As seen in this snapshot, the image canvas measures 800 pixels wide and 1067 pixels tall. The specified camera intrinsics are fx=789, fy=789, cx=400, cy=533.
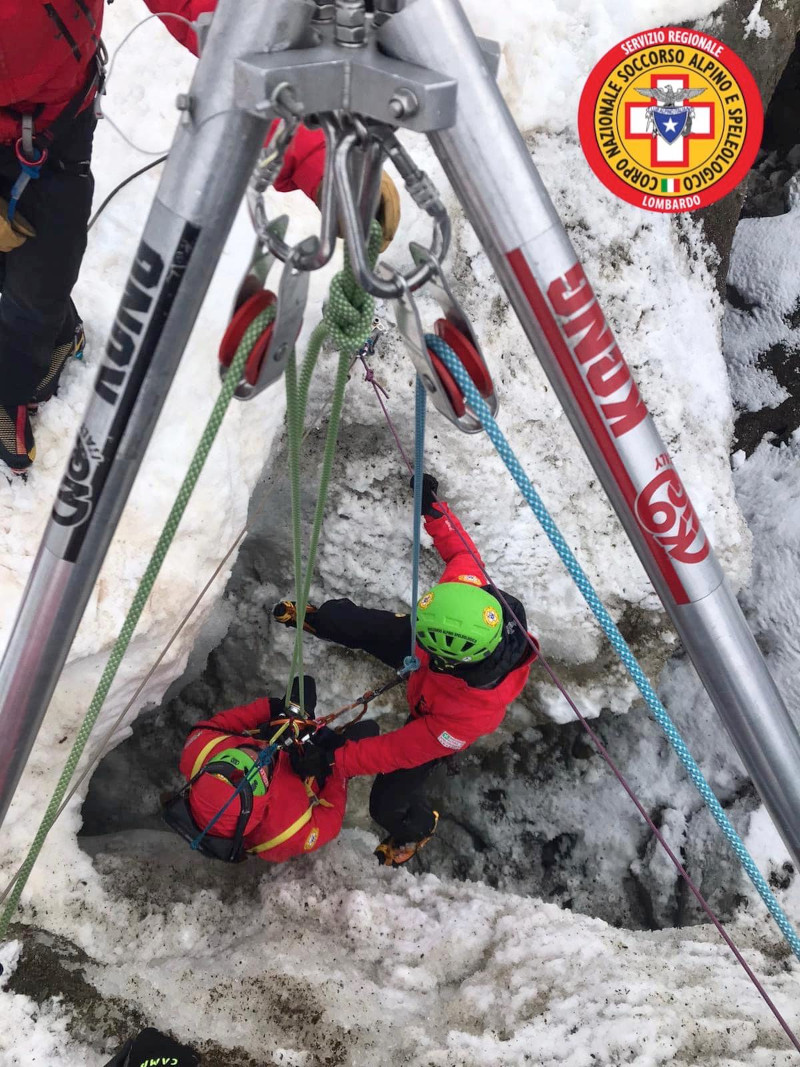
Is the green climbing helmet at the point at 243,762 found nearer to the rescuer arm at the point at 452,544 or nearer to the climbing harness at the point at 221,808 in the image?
the climbing harness at the point at 221,808

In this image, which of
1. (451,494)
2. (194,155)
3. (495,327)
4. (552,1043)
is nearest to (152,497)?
(451,494)

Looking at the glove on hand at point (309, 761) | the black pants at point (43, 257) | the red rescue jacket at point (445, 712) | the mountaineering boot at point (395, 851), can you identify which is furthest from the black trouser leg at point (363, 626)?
the black pants at point (43, 257)

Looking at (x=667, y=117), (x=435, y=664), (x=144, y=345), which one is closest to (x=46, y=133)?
(x=144, y=345)

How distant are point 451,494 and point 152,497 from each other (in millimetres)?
1136

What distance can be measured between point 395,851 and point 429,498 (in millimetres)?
1555

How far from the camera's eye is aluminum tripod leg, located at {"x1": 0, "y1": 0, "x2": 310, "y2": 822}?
0.77 metres

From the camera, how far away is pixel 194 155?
0.80 meters

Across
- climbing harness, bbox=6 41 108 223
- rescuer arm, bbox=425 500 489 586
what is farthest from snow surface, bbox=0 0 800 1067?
climbing harness, bbox=6 41 108 223

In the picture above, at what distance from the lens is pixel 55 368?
7.41 feet

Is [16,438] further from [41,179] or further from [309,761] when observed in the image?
[309,761]

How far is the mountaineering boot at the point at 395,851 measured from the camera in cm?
333

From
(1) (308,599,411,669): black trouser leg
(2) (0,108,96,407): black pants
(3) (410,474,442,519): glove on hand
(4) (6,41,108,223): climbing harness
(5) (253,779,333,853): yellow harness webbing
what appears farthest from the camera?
(1) (308,599,411,669): black trouser leg

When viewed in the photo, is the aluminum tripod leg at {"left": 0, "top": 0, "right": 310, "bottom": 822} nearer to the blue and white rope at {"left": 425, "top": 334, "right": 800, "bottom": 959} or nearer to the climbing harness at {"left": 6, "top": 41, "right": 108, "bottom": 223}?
the blue and white rope at {"left": 425, "top": 334, "right": 800, "bottom": 959}

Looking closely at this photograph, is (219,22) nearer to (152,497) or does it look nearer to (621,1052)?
(152,497)
